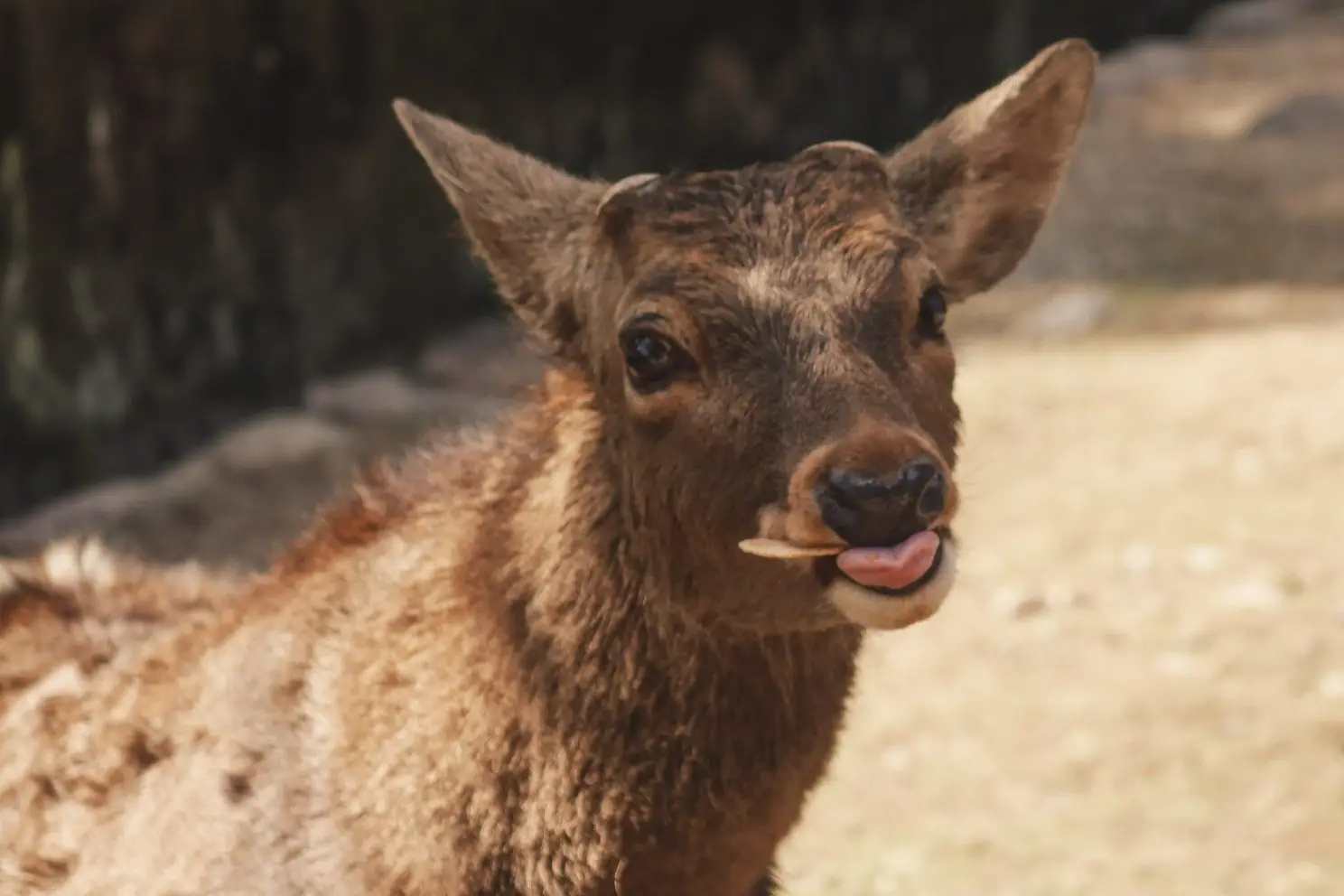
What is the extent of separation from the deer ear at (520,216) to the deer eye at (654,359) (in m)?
0.32

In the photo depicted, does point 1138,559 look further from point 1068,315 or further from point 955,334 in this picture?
point 1068,315

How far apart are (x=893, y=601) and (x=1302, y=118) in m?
11.3

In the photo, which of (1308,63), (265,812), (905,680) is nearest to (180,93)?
(905,680)

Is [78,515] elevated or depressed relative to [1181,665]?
elevated

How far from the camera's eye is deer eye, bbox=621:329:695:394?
3.10m

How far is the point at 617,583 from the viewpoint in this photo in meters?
3.23

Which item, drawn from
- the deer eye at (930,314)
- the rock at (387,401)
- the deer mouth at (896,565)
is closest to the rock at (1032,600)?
the rock at (387,401)

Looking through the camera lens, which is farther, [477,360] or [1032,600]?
[477,360]

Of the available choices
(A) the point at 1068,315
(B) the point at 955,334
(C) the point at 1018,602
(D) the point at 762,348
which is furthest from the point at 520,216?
(A) the point at 1068,315

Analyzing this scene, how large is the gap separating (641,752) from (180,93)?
5.58 metres

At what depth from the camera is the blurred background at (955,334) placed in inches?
218

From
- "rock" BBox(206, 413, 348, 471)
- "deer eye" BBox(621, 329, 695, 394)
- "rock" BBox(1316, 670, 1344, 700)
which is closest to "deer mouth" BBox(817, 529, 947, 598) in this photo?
"deer eye" BBox(621, 329, 695, 394)

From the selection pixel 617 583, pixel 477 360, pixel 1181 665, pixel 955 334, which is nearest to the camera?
pixel 617 583

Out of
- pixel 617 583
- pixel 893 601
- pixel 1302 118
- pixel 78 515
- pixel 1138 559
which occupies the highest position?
pixel 893 601
